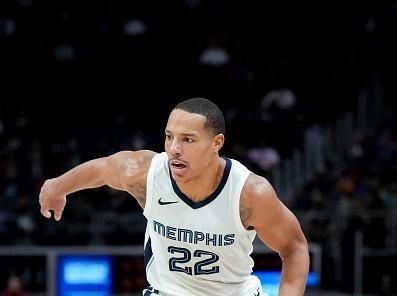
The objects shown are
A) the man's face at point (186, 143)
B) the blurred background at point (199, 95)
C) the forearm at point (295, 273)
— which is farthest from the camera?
the blurred background at point (199, 95)

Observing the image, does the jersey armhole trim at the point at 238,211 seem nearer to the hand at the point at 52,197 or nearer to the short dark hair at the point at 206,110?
the short dark hair at the point at 206,110

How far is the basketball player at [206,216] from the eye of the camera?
564 cm

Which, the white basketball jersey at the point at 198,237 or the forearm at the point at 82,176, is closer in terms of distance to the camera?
the white basketball jersey at the point at 198,237

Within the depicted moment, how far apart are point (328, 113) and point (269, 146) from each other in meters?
2.05

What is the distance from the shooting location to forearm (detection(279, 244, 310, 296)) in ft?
18.6

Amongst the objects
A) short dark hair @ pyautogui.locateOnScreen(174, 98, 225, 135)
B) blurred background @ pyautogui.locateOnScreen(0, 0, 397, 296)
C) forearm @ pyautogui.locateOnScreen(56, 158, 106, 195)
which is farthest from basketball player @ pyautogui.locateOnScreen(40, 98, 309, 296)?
blurred background @ pyautogui.locateOnScreen(0, 0, 397, 296)

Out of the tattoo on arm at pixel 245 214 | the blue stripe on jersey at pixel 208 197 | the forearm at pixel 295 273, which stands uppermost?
the blue stripe on jersey at pixel 208 197

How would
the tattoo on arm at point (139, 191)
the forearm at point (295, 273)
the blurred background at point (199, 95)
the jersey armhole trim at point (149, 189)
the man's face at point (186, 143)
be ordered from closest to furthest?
the man's face at point (186, 143) → the forearm at point (295, 273) → the jersey armhole trim at point (149, 189) → the tattoo on arm at point (139, 191) → the blurred background at point (199, 95)

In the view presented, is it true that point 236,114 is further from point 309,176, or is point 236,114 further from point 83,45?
point 83,45

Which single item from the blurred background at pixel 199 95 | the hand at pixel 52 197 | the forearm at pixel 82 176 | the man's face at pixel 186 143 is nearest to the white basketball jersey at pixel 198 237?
the man's face at pixel 186 143

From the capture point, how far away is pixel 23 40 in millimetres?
20094

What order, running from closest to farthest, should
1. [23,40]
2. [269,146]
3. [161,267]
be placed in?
1. [161,267]
2. [269,146]
3. [23,40]

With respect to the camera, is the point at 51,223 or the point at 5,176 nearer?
the point at 51,223

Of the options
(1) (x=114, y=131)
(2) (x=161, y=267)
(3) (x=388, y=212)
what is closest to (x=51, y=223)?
(1) (x=114, y=131)
